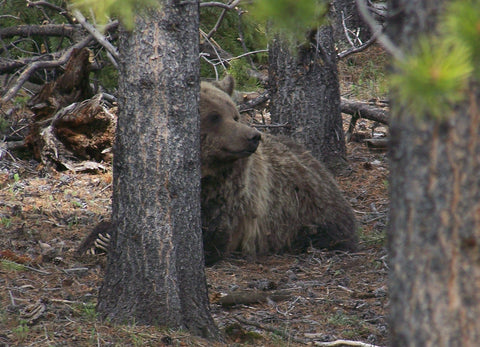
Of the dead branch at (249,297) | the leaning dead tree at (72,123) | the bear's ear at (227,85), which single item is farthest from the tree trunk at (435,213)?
the leaning dead tree at (72,123)

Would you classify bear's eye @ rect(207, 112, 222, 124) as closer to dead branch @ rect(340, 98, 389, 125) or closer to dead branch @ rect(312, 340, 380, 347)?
dead branch @ rect(312, 340, 380, 347)

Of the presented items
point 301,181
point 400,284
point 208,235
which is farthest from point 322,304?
point 400,284

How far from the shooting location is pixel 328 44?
7930 millimetres

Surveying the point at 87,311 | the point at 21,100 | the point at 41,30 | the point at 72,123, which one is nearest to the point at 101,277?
the point at 87,311

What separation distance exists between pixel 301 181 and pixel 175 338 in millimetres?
3630

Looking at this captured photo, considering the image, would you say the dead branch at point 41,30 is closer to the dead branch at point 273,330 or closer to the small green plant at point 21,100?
the small green plant at point 21,100

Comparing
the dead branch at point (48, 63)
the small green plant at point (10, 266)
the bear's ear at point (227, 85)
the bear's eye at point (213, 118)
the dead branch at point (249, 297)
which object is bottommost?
the dead branch at point (249, 297)

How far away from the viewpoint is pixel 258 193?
6633 mm

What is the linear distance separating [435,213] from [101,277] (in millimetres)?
3751

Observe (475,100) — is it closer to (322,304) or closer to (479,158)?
(479,158)

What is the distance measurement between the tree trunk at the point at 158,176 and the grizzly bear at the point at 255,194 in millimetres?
1753

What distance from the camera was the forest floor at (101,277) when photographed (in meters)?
3.92

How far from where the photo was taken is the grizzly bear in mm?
5867

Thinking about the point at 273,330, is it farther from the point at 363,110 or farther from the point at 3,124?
the point at 363,110
